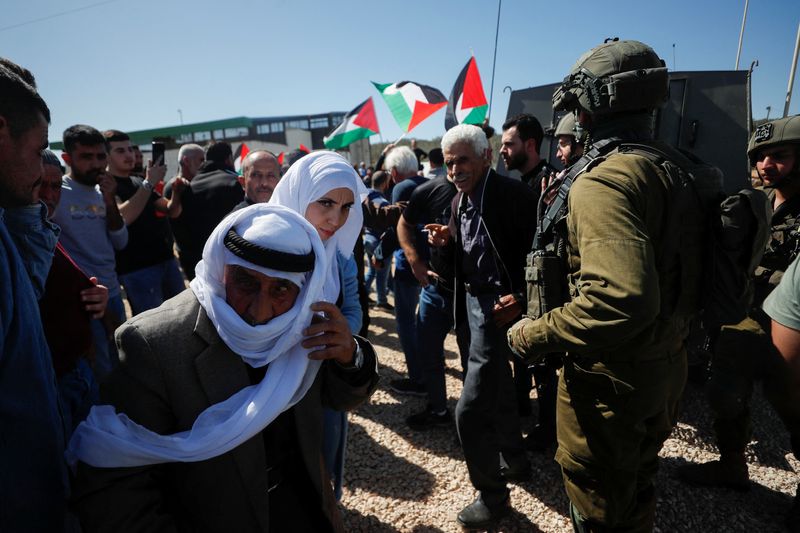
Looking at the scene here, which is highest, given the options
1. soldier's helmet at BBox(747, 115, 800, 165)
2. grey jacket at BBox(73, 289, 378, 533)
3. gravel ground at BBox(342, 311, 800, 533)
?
soldier's helmet at BBox(747, 115, 800, 165)

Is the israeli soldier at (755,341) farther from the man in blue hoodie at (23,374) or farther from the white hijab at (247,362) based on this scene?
the man in blue hoodie at (23,374)

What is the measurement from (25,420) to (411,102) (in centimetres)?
893

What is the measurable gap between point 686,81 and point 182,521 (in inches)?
219

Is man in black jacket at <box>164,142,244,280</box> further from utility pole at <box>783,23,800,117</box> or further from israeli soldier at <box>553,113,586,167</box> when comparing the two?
utility pole at <box>783,23,800,117</box>

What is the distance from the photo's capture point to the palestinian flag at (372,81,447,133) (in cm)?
898

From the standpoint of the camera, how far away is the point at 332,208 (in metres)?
2.28

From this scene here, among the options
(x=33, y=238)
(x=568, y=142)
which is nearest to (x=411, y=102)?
(x=568, y=142)

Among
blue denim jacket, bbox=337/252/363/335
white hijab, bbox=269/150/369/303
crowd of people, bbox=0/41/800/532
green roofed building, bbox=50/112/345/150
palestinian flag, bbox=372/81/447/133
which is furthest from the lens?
green roofed building, bbox=50/112/345/150

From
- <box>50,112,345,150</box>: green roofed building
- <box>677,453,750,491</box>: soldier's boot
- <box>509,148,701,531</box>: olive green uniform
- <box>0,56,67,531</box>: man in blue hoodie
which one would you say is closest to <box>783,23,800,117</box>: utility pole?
<box>677,453,750,491</box>: soldier's boot

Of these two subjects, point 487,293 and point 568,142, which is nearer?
point 487,293

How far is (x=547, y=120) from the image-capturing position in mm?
5469

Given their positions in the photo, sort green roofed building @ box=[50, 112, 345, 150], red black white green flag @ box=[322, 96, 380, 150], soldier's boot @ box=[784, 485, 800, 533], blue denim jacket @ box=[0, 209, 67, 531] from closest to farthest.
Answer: blue denim jacket @ box=[0, 209, 67, 531] < soldier's boot @ box=[784, 485, 800, 533] < red black white green flag @ box=[322, 96, 380, 150] < green roofed building @ box=[50, 112, 345, 150]

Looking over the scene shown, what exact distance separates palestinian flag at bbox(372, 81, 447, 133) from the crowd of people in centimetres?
611

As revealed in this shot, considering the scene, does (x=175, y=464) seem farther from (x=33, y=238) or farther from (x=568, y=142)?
(x=568, y=142)
